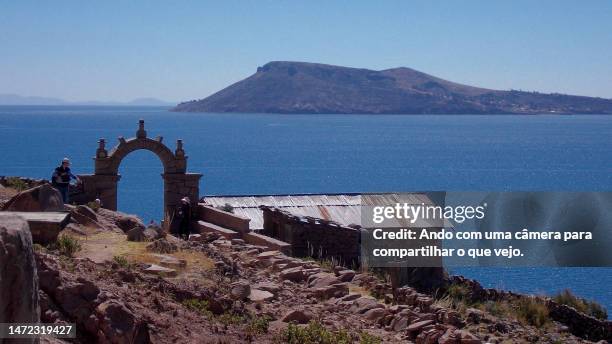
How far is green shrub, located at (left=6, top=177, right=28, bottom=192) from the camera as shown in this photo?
19.7 meters

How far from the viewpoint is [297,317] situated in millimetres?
11633

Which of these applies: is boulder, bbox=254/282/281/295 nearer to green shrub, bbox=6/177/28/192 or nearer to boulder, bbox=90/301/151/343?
boulder, bbox=90/301/151/343

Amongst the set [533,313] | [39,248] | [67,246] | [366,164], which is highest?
[39,248]

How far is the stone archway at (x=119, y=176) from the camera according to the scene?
75.1ft

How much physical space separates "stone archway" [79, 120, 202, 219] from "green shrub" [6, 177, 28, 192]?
233 centimetres

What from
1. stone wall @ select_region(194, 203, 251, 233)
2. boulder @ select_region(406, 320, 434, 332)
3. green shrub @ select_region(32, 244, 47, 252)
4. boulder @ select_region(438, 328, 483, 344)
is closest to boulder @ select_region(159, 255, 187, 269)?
green shrub @ select_region(32, 244, 47, 252)

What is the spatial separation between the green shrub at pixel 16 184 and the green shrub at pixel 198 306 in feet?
31.5

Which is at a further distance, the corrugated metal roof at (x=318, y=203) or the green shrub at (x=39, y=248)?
the corrugated metal roof at (x=318, y=203)

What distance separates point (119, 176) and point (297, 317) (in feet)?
41.4

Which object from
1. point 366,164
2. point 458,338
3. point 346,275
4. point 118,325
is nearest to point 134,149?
point 346,275

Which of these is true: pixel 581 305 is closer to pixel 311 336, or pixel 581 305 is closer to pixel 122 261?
pixel 311 336

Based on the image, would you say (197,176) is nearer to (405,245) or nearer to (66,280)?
(405,245)

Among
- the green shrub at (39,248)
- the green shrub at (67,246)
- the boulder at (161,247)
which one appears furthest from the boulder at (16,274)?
the boulder at (161,247)

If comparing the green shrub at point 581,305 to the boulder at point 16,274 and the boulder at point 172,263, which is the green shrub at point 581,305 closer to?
the boulder at point 172,263
